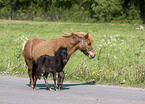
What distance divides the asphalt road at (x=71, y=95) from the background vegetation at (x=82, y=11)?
3338 cm

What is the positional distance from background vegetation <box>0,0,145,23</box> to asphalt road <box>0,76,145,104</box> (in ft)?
110

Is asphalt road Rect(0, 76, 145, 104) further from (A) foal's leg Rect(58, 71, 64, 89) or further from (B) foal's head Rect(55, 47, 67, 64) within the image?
(B) foal's head Rect(55, 47, 67, 64)

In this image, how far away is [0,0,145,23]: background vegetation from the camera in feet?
143

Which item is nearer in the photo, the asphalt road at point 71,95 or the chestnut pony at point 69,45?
the asphalt road at point 71,95

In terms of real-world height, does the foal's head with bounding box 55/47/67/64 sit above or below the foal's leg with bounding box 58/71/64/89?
above

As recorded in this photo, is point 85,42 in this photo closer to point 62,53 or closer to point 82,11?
point 62,53

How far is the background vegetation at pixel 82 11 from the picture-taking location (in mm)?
43625

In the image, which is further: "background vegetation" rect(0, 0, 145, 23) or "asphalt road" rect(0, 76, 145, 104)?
"background vegetation" rect(0, 0, 145, 23)

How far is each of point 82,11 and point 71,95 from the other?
44.9 metres

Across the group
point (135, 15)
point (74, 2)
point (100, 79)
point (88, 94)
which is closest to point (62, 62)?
point (88, 94)

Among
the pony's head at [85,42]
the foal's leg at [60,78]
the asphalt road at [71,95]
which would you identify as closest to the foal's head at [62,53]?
the foal's leg at [60,78]

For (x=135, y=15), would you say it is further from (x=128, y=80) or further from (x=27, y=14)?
(x=128, y=80)

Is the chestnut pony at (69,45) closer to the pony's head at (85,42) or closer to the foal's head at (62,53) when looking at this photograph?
the pony's head at (85,42)

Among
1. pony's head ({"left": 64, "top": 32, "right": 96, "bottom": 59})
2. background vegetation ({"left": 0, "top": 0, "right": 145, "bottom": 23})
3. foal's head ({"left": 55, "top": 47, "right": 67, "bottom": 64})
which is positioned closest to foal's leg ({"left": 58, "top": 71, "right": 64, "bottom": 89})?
foal's head ({"left": 55, "top": 47, "right": 67, "bottom": 64})
